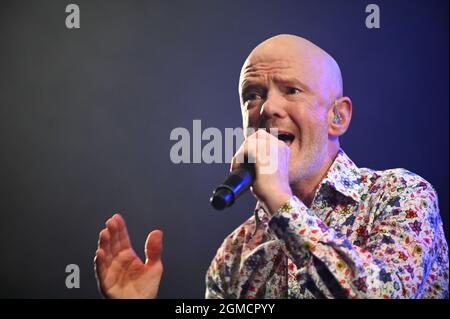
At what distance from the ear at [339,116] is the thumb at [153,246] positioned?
0.65 m

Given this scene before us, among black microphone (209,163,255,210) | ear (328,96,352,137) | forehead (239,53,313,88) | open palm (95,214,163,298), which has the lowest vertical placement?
open palm (95,214,163,298)

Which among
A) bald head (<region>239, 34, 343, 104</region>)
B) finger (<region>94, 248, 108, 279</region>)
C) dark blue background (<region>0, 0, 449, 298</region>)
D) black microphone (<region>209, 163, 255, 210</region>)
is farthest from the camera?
dark blue background (<region>0, 0, 449, 298</region>)

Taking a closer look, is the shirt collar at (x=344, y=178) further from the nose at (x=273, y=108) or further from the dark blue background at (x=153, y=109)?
the dark blue background at (x=153, y=109)

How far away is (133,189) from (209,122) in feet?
1.62

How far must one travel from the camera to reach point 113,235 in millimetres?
1358

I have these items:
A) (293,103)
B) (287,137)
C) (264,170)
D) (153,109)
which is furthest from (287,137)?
(153,109)

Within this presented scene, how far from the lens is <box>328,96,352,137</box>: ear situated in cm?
164

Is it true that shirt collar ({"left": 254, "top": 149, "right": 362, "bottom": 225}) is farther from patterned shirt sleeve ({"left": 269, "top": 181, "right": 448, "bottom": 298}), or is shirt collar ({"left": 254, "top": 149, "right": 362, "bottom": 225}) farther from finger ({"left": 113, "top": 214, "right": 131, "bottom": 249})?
finger ({"left": 113, "top": 214, "right": 131, "bottom": 249})

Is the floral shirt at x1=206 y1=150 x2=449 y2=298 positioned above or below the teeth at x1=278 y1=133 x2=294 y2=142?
below

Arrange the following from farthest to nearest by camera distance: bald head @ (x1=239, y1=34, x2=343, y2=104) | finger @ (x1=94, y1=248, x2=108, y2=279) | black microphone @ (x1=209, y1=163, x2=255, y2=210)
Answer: bald head @ (x1=239, y1=34, x2=343, y2=104) → finger @ (x1=94, y1=248, x2=108, y2=279) → black microphone @ (x1=209, y1=163, x2=255, y2=210)

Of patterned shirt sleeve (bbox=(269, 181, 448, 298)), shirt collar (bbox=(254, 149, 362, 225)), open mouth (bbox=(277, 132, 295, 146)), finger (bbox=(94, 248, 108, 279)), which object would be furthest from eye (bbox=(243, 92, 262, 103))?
finger (bbox=(94, 248, 108, 279))

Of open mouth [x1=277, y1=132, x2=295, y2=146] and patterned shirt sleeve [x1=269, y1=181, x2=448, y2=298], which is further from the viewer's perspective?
open mouth [x1=277, y1=132, x2=295, y2=146]

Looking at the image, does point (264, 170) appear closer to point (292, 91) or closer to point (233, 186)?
point (233, 186)
